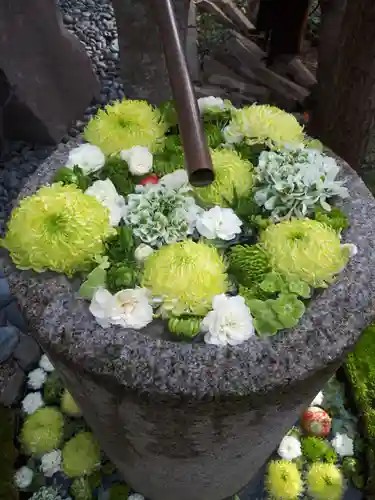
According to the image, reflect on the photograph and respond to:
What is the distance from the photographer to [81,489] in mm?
1475

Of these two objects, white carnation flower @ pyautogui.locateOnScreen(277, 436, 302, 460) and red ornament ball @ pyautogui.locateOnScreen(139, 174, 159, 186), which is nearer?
red ornament ball @ pyautogui.locateOnScreen(139, 174, 159, 186)

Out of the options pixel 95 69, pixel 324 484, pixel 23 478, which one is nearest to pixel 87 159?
pixel 23 478

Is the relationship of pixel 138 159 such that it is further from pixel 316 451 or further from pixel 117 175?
pixel 316 451

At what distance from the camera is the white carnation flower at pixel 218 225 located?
39.0 inches

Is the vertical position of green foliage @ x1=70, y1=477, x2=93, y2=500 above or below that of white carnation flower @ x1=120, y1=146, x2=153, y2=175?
below

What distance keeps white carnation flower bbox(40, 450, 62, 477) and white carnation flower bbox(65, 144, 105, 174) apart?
0.77 meters

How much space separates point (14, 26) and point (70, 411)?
132 cm

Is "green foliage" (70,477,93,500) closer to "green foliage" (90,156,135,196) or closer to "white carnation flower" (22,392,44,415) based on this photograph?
"white carnation flower" (22,392,44,415)

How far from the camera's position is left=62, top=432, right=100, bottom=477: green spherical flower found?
149cm

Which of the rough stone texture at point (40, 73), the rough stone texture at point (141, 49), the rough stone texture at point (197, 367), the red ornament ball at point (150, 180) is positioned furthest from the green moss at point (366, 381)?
the rough stone texture at point (40, 73)

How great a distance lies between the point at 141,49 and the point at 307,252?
115 cm

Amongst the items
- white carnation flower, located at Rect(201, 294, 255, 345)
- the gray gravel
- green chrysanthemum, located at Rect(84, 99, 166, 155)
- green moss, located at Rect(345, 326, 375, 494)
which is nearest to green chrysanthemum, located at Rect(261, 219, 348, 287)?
white carnation flower, located at Rect(201, 294, 255, 345)

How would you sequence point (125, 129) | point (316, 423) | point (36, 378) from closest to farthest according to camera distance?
point (125, 129) < point (316, 423) < point (36, 378)

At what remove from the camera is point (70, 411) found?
1.58 metres
